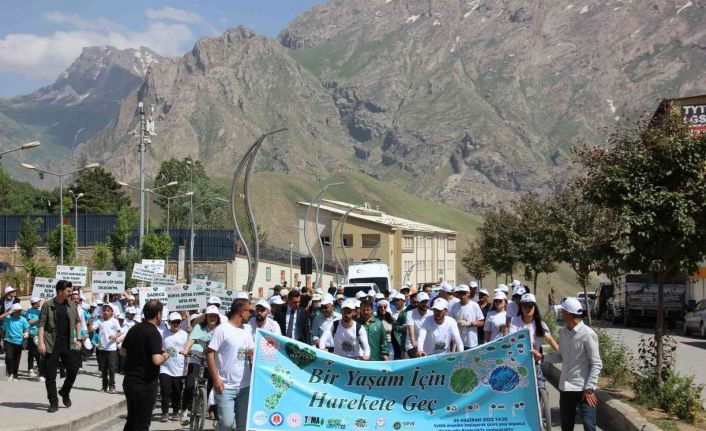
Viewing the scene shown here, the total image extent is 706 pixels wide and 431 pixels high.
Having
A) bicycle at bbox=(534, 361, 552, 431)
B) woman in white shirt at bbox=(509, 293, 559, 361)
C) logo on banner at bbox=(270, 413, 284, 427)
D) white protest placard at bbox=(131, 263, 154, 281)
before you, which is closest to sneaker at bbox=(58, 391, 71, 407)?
logo on banner at bbox=(270, 413, 284, 427)

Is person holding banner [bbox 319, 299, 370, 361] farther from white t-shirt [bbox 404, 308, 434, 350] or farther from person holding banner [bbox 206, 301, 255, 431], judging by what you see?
person holding banner [bbox 206, 301, 255, 431]

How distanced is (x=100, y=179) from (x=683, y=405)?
346 feet

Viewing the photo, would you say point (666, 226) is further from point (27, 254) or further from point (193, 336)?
point (27, 254)

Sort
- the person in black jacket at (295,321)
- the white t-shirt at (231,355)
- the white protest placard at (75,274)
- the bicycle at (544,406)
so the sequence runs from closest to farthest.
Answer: the white t-shirt at (231,355), the bicycle at (544,406), the person in black jacket at (295,321), the white protest placard at (75,274)

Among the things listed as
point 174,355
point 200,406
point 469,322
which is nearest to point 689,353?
point 469,322

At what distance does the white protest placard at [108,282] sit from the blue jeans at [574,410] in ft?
51.0

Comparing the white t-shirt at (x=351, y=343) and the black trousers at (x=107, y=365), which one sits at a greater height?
the white t-shirt at (x=351, y=343)

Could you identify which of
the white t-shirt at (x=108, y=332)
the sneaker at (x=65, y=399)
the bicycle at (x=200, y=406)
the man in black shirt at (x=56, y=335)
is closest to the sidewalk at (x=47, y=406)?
the sneaker at (x=65, y=399)

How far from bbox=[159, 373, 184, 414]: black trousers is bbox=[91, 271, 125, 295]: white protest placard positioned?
9944mm

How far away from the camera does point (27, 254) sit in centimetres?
6097

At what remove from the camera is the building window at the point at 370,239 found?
107m

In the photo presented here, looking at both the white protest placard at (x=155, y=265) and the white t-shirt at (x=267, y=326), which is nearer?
the white t-shirt at (x=267, y=326)

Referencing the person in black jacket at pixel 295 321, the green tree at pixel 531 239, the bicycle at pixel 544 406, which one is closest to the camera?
the bicycle at pixel 544 406

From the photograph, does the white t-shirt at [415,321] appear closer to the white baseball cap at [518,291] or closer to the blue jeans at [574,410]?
the white baseball cap at [518,291]
